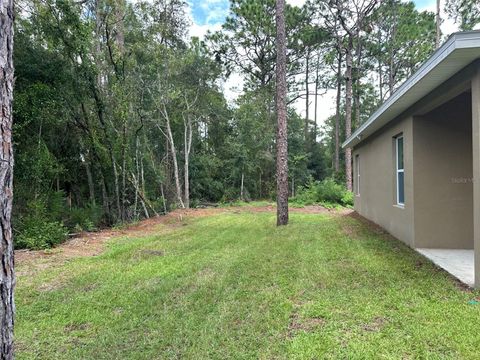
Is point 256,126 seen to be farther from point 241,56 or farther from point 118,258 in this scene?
point 118,258

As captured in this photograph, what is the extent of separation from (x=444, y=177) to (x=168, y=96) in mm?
11026

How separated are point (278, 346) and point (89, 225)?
302 inches

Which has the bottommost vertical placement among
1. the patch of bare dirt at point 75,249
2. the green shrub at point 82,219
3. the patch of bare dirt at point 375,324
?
the patch of bare dirt at point 75,249

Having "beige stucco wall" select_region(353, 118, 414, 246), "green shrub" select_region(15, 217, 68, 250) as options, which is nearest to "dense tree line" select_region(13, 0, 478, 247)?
"green shrub" select_region(15, 217, 68, 250)

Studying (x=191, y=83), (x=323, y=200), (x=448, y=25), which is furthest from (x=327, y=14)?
(x=323, y=200)

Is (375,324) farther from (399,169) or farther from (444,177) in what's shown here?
(399,169)

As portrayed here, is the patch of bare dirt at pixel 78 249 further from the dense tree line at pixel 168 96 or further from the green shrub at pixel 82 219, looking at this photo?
the dense tree line at pixel 168 96

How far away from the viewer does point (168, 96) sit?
43.9ft

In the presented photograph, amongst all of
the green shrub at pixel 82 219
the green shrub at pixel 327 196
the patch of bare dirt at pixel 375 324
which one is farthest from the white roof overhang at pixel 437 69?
the green shrub at pixel 327 196

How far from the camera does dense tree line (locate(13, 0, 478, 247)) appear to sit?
7695 mm

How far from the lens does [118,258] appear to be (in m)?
5.61

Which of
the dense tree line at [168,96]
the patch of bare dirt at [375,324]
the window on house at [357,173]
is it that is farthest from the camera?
the window on house at [357,173]

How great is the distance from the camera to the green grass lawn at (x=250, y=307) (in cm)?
243

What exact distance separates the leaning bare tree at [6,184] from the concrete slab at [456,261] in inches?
169
